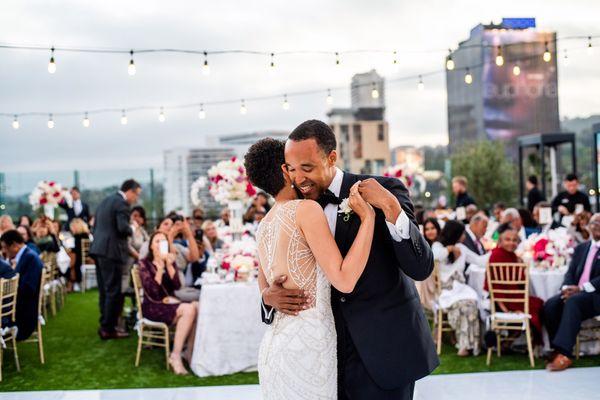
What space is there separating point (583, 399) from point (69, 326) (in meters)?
6.13

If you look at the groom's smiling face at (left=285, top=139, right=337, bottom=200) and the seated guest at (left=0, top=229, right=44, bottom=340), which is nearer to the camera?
the groom's smiling face at (left=285, top=139, right=337, bottom=200)

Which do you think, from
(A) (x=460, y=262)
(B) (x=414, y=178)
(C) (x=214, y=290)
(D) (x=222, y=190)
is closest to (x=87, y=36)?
(D) (x=222, y=190)

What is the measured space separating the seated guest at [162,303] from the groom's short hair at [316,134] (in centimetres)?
433

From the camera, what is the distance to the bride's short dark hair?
2.40m

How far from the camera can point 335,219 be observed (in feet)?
7.43

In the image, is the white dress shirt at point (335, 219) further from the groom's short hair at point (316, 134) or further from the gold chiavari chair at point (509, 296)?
the gold chiavari chair at point (509, 296)

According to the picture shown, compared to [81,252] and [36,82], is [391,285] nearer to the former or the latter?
[81,252]

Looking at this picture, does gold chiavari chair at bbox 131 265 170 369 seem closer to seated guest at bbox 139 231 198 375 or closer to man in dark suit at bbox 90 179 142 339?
seated guest at bbox 139 231 198 375

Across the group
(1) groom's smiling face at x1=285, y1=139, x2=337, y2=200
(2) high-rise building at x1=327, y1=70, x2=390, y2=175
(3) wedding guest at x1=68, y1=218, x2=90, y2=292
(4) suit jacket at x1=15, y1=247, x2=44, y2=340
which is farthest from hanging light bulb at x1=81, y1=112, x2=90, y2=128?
(2) high-rise building at x1=327, y1=70, x2=390, y2=175

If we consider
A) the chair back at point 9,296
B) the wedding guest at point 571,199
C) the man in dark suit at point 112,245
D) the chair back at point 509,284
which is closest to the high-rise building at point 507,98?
the wedding guest at point 571,199

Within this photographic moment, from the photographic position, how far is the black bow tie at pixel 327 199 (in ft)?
7.50

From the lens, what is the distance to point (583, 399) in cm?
493

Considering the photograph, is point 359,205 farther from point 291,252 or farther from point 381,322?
point 381,322

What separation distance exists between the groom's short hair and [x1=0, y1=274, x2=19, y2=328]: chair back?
4355 mm
